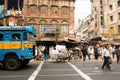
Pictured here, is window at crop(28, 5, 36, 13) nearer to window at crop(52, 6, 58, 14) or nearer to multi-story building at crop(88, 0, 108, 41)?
window at crop(52, 6, 58, 14)

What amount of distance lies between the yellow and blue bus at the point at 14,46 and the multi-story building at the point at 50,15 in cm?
3537

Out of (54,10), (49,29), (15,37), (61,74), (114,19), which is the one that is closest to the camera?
(61,74)

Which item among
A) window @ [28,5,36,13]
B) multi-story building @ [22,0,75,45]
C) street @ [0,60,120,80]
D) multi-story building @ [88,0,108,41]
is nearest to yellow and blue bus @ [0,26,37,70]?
street @ [0,60,120,80]

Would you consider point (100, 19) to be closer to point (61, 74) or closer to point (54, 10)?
point (54, 10)

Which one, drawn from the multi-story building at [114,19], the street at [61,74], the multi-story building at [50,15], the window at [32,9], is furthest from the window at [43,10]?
the street at [61,74]

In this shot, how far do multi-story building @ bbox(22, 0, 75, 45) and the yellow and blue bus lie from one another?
3537 centimetres

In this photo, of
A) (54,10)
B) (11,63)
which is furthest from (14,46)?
(54,10)

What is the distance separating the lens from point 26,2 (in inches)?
2381

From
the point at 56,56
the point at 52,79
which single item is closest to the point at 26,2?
the point at 56,56

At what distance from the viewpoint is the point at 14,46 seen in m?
23.7

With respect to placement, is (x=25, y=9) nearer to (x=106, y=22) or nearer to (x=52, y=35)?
(x=52, y=35)

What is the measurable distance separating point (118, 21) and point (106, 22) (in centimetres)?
549

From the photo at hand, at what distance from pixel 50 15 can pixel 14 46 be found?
38.0 metres

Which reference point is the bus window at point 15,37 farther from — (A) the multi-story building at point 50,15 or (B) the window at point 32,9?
(B) the window at point 32,9
